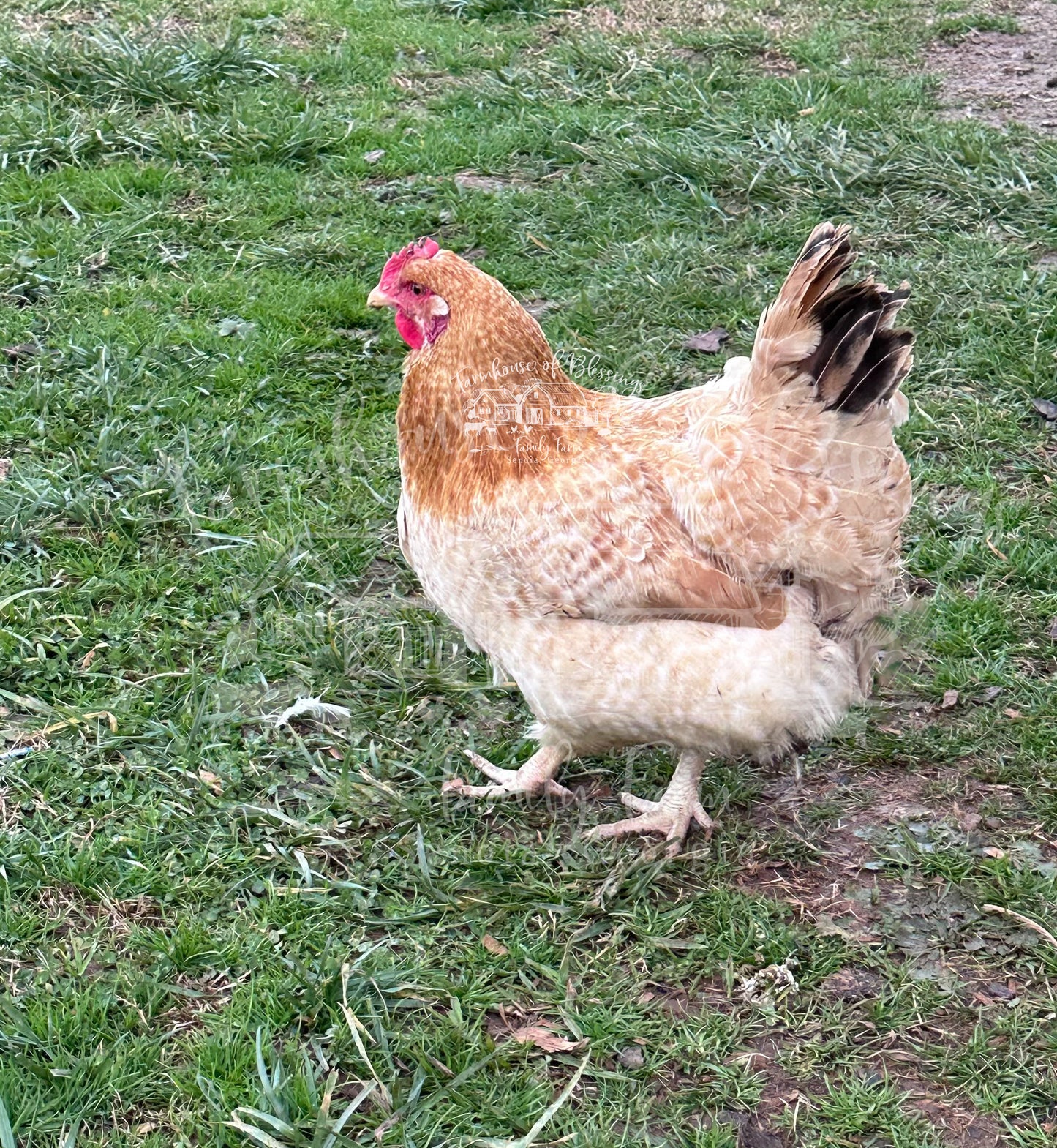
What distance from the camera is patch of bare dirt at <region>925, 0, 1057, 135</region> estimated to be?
23.6 ft

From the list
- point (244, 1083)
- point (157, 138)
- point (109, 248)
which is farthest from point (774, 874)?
point (157, 138)

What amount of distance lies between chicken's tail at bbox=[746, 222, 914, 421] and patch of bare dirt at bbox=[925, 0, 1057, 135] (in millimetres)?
5042

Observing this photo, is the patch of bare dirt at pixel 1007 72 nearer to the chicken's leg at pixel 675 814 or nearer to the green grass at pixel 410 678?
the green grass at pixel 410 678

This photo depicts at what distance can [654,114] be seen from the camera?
717 cm

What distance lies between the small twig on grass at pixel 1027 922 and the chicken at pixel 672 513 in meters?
0.68

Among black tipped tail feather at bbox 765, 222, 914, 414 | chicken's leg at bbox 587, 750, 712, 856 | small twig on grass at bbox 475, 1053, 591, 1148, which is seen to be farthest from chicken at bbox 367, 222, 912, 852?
small twig on grass at bbox 475, 1053, 591, 1148

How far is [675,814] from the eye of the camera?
346 centimetres

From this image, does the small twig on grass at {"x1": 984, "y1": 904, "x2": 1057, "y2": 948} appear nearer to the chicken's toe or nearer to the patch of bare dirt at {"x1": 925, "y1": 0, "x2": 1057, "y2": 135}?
the chicken's toe

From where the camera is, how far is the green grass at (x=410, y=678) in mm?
2877

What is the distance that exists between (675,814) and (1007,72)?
6.33 metres

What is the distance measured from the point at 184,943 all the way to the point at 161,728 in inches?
32.1

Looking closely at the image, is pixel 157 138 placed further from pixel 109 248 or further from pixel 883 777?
pixel 883 777

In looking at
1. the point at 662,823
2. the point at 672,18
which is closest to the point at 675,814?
the point at 662,823

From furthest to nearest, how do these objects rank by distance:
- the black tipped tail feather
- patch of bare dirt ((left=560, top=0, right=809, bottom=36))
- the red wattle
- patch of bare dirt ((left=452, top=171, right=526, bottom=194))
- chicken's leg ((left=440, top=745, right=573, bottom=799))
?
patch of bare dirt ((left=560, top=0, right=809, bottom=36)) < patch of bare dirt ((left=452, top=171, right=526, bottom=194)) < chicken's leg ((left=440, top=745, right=573, bottom=799)) < the red wattle < the black tipped tail feather
